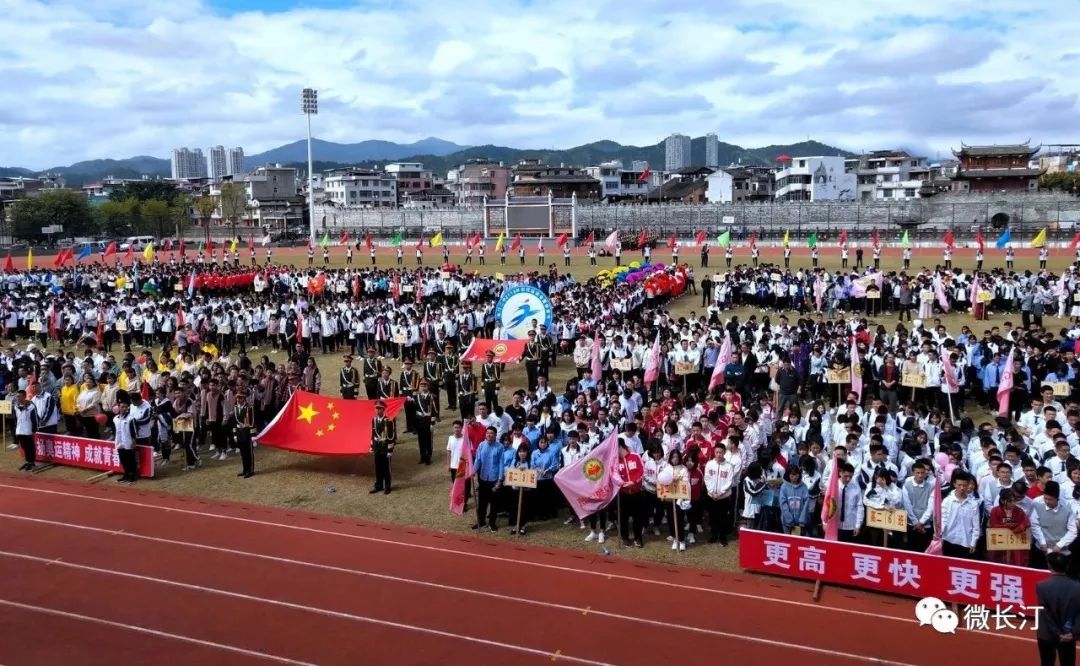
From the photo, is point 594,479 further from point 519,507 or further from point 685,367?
point 685,367

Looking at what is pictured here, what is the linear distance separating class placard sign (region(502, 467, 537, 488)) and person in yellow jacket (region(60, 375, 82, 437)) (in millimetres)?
8583

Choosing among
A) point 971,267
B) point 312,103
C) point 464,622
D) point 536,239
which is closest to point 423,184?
point 312,103

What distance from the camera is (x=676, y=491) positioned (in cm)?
970

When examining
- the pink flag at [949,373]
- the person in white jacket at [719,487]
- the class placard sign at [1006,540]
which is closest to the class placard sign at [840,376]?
the pink flag at [949,373]

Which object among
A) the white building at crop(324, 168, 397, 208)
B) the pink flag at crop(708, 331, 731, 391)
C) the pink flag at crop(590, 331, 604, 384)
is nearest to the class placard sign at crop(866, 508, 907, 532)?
the pink flag at crop(708, 331, 731, 391)

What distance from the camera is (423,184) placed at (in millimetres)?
107688

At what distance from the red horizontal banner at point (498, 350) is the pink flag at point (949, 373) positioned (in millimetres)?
7689

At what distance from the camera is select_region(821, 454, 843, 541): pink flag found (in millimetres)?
8766

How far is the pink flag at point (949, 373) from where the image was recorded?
13.9 m

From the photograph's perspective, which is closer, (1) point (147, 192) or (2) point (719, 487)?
(2) point (719, 487)

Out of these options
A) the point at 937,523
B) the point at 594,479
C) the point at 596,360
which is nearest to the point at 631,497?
the point at 594,479

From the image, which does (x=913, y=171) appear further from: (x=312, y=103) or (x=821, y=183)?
(x=312, y=103)

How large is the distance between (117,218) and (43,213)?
7115 millimetres

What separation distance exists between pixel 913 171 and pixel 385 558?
8780 centimetres
